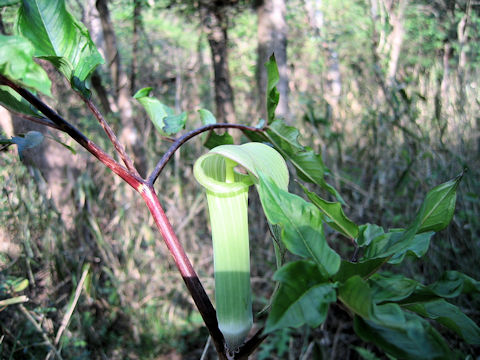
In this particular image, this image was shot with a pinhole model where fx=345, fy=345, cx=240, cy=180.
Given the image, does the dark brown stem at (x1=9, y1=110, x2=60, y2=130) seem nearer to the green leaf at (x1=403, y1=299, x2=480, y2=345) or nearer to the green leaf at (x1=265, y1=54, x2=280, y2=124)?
the green leaf at (x1=265, y1=54, x2=280, y2=124)

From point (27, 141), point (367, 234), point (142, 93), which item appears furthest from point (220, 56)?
point (367, 234)

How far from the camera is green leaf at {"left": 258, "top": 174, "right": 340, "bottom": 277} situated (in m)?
0.27

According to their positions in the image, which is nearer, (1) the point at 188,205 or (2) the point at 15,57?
(2) the point at 15,57

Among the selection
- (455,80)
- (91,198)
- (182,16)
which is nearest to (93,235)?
(91,198)

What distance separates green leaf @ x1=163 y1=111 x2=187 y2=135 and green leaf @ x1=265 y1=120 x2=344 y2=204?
0.12 m

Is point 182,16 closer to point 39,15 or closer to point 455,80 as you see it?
point 455,80

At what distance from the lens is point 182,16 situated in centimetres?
260

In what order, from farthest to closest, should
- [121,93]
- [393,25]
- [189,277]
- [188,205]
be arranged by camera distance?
1. [121,93]
2. [188,205]
3. [393,25]
4. [189,277]

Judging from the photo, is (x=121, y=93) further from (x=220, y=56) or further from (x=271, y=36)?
(x=271, y=36)

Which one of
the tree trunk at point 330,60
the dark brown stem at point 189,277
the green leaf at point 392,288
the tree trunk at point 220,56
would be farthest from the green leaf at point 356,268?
the tree trunk at point 220,56

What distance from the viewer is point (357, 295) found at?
0.78 feet

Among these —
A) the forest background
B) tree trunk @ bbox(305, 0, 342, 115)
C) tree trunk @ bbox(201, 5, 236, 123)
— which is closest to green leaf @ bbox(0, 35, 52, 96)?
the forest background

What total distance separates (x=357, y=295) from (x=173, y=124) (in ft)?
1.13

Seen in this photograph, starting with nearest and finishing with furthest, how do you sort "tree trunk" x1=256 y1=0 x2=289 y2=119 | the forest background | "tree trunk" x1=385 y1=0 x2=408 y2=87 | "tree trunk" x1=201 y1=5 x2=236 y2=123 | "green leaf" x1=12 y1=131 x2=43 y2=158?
"green leaf" x1=12 y1=131 x2=43 y2=158 → the forest background → "tree trunk" x1=385 y1=0 x2=408 y2=87 → "tree trunk" x1=256 y1=0 x2=289 y2=119 → "tree trunk" x1=201 y1=5 x2=236 y2=123
